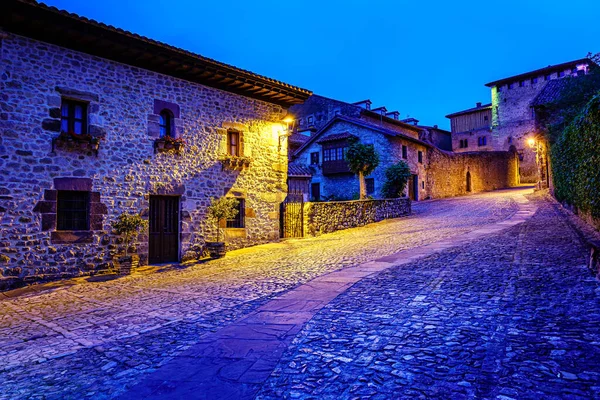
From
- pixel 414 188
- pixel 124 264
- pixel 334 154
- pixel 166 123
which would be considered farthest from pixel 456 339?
pixel 414 188

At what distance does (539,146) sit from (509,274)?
1044 inches

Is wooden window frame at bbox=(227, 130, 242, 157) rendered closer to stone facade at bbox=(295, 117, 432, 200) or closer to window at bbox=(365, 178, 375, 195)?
stone facade at bbox=(295, 117, 432, 200)

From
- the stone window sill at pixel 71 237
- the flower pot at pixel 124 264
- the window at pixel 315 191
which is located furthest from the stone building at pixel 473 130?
the stone window sill at pixel 71 237

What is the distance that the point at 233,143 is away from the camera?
1275 centimetres

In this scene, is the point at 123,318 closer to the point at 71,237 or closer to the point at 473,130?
the point at 71,237

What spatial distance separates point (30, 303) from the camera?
6.86m

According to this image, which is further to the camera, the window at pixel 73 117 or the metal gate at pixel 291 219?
the metal gate at pixel 291 219

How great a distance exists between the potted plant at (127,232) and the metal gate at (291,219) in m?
5.73

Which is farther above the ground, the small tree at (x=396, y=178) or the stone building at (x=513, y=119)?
the stone building at (x=513, y=119)

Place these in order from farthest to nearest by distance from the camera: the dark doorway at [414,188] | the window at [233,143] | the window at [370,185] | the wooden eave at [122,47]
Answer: the dark doorway at [414,188] → the window at [370,185] → the window at [233,143] → the wooden eave at [122,47]

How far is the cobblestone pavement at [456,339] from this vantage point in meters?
2.78

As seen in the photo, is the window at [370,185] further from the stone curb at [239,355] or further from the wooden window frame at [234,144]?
the stone curb at [239,355]

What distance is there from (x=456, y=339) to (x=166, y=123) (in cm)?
1005

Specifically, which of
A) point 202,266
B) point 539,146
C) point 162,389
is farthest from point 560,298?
point 539,146
